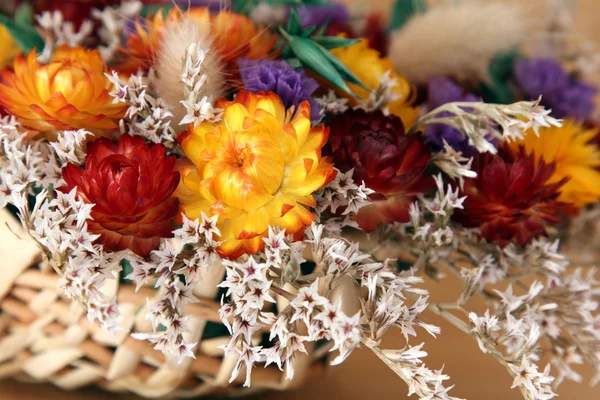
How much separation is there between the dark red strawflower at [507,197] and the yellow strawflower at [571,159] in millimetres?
52

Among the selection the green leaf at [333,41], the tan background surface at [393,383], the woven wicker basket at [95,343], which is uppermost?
the green leaf at [333,41]

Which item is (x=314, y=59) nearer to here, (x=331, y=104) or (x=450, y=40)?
(x=331, y=104)

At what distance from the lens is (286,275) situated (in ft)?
0.99

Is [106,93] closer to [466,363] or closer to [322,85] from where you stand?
[322,85]

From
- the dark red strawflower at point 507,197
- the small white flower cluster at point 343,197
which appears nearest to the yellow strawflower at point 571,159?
the dark red strawflower at point 507,197

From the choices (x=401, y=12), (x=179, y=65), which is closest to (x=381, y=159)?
(x=179, y=65)

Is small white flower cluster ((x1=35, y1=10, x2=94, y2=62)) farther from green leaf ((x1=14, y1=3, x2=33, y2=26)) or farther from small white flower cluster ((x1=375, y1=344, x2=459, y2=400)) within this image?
small white flower cluster ((x1=375, y1=344, x2=459, y2=400))

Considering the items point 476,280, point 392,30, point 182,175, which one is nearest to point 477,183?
point 476,280

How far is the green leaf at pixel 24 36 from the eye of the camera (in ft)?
1.45

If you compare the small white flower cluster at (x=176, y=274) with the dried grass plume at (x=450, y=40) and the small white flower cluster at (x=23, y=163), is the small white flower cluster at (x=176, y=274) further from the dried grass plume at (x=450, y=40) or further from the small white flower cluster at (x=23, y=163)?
the dried grass plume at (x=450, y=40)

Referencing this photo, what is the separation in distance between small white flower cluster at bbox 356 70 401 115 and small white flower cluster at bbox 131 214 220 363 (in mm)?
148

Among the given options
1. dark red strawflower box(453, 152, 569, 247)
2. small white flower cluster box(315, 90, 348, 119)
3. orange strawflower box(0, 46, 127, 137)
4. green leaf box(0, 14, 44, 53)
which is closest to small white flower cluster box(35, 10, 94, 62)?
green leaf box(0, 14, 44, 53)

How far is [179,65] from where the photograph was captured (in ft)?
1.07

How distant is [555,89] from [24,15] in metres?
0.49
